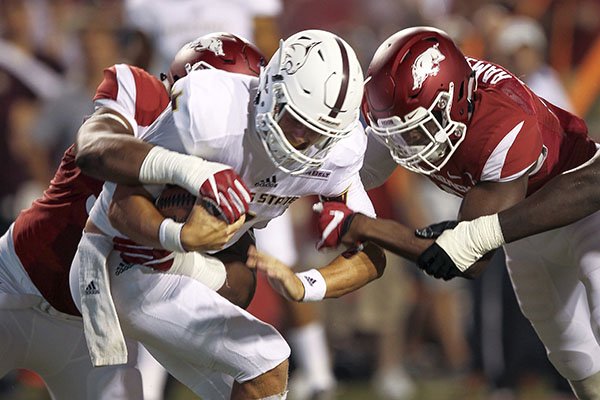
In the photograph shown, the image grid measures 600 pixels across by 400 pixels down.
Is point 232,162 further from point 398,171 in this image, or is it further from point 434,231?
point 398,171

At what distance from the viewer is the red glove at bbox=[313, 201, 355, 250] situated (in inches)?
131

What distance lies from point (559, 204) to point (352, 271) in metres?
0.64

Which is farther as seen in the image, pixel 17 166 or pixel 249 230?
pixel 17 166

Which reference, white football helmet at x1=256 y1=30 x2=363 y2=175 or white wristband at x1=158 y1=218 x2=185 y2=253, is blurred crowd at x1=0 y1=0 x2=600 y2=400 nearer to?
white football helmet at x1=256 y1=30 x2=363 y2=175

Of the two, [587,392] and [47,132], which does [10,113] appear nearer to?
[47,132]

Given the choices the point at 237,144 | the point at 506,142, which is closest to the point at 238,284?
the point at 237,144

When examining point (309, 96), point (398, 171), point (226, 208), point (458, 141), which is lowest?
point (398, 171)

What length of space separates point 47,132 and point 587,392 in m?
3.57

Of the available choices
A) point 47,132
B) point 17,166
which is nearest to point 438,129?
point 47,132

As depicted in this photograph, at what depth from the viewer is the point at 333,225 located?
3324 millimetres

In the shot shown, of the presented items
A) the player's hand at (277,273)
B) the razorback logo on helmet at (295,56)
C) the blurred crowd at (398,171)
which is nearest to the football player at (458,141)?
the player's hand at (277,273)

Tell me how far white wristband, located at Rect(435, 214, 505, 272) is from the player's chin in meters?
0.54

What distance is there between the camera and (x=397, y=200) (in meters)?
6.63

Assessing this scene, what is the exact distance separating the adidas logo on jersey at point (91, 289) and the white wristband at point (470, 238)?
0.94 metres
